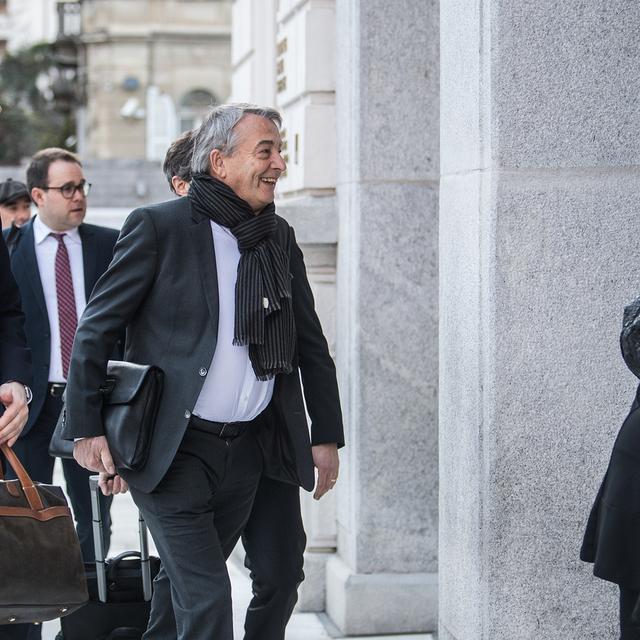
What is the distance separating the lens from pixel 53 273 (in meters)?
5.86

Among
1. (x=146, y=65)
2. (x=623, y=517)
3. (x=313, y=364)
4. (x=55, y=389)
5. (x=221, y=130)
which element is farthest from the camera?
(x=146, y=65)

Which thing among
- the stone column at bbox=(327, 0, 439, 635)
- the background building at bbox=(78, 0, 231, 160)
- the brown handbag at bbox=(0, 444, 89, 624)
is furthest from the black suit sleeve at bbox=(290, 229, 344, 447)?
the background building at bbox=(78, 0, 231, 160)

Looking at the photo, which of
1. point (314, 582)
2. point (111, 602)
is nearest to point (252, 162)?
point (111, 602)

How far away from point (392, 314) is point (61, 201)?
1447 mm

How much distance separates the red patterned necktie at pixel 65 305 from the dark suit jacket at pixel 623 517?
2759mm

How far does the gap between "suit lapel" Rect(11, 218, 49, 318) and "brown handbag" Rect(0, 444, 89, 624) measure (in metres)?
1.78

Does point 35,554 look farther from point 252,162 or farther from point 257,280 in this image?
point 252,162

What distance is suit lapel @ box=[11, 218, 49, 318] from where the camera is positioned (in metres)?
5.78

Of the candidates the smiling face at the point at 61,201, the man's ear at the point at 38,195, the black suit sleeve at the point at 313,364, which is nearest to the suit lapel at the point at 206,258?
the black suit sleeve at the point at 313,364

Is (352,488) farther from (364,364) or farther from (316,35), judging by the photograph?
(316,35)

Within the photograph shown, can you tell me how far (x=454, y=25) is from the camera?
4574mm

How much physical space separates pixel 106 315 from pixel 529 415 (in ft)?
4.27

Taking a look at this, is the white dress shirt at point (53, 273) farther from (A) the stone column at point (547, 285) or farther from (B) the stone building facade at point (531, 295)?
(A) the stone column at point (547, 285)

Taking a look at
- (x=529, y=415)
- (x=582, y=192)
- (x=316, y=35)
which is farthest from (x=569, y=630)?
(x=316, y=35)
